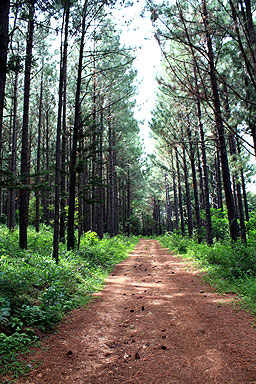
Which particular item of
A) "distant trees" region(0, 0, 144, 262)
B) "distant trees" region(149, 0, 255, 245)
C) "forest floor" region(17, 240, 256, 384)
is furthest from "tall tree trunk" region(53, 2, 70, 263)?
"distant trees" region(149, 0, 255, 245)

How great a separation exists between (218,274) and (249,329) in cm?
354

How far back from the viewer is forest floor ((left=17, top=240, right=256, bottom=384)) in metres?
2.54

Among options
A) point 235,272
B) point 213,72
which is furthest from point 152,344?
point 213,72

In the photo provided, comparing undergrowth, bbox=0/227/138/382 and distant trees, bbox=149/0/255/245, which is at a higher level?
distant trees, bbox=149/0/255/245

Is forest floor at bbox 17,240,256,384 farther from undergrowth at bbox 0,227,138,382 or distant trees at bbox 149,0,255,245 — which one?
distant trees at bbox 149,0,255,245

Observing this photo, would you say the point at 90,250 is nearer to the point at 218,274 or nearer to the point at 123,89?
the point at 218,274

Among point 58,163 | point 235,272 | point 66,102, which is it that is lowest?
point 235,272

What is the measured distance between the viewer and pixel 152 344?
3.24 meters

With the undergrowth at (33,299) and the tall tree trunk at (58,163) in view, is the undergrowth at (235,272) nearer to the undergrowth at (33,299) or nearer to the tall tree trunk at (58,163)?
the undergrowth at (33,299)

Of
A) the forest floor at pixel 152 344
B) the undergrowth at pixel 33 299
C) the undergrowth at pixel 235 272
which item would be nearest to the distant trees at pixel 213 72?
the undergrowth at pixel 235 272

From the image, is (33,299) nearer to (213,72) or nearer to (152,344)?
(152,344)

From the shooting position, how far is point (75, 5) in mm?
9305

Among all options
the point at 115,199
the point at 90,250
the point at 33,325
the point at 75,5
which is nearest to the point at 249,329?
the point at 33,325

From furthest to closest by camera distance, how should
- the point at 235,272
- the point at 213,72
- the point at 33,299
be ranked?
the point at 235,272 → the point at 213,72 → the point at 33,299
